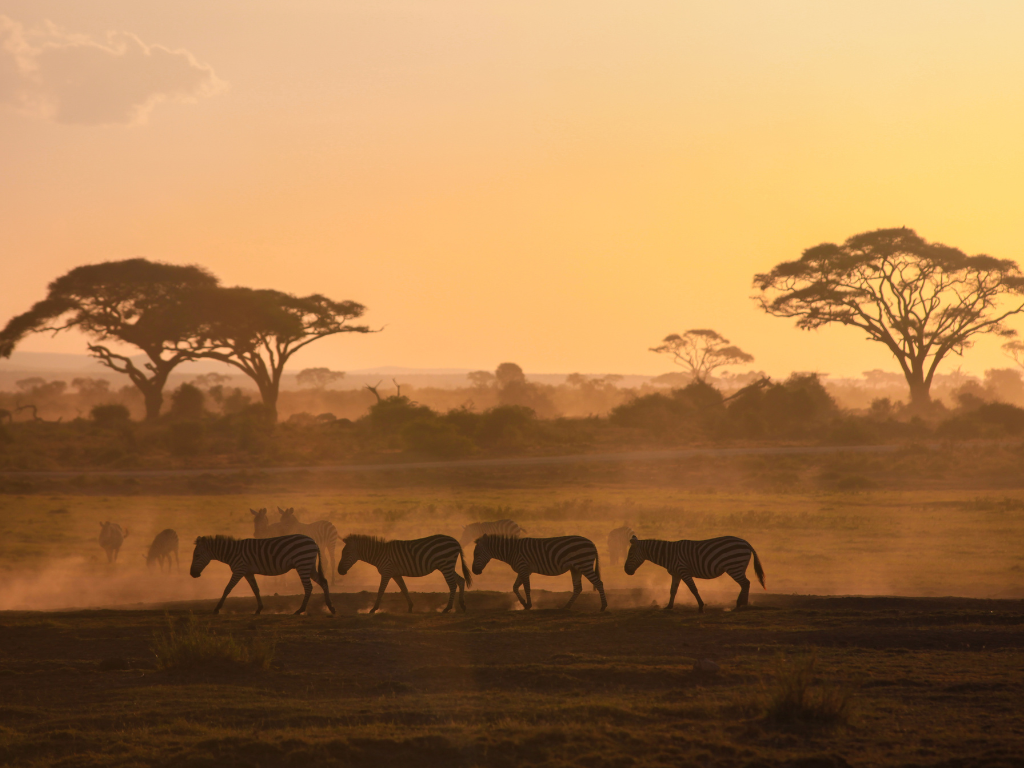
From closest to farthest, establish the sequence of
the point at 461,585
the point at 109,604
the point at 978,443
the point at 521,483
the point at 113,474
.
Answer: the point at 461,585 < the point at 109,604 < the point at 521,483 < the point at 113,474 < the point at 978,443

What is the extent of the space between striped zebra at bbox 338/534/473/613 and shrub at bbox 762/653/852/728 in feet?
22.6

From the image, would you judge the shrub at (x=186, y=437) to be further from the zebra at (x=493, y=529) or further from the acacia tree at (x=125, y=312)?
the zebra at (x=493, y=529)

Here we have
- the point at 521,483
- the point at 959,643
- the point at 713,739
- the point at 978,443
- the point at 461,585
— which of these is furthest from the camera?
the point at 978,443

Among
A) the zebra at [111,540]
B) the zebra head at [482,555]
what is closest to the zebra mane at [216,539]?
the zebra head at [482,555]

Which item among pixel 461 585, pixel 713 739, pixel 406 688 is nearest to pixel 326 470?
pixel 461 585

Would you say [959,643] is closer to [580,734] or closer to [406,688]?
[580,734]

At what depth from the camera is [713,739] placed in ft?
26.0

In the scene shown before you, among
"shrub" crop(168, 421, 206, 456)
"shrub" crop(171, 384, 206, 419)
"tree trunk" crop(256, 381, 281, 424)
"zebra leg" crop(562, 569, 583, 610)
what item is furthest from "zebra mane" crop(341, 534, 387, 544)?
"shrub" crop(171, 384, 206, 419)

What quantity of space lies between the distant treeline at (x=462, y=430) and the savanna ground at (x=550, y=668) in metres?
22.1

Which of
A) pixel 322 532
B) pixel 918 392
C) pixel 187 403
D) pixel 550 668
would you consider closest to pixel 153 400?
pixel 187 403

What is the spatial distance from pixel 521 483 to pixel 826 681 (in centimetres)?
2741

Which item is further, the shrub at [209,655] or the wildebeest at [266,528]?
the wildebeest at [266,528]

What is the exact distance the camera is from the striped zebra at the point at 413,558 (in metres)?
14.9

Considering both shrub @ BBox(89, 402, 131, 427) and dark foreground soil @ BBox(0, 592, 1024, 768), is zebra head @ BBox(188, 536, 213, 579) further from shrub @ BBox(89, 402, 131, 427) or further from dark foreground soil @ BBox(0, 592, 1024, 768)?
shrub @ BBox(89, 402, 131, 427)
